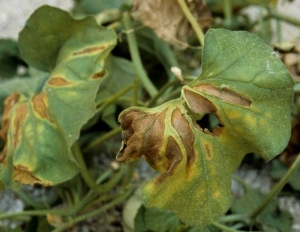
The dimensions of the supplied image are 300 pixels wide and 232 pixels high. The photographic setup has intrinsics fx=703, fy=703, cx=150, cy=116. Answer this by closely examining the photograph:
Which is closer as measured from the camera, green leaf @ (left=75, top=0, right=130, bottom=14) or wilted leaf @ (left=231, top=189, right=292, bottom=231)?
wilted leaf @ (left=231, top=189, right=292, bottom=231)

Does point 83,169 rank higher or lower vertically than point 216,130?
lower

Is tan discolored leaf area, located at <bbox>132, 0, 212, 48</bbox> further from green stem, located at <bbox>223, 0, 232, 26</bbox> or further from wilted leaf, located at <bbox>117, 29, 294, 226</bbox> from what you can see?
wilted leaf, located at <bbox>117, 29, 294, 226</bbox>

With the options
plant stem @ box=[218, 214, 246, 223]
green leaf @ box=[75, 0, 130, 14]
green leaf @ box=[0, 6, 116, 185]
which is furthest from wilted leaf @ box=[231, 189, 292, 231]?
green leaf @ box=[75, 0, 130, 14]

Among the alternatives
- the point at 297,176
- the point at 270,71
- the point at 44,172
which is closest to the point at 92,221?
the point at 44,172

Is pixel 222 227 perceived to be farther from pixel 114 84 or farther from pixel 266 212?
pixel 114 84

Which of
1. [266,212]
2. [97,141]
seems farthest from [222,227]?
[97,141]

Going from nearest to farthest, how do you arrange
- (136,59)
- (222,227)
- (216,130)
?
(216,130) < (222,227) < (136,59)

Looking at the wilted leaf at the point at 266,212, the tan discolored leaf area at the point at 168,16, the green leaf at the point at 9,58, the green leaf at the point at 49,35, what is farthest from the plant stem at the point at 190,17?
the green leaf at the point at 9,58

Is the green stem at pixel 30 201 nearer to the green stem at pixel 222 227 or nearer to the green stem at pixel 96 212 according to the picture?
the green stem at pixel 96 212
